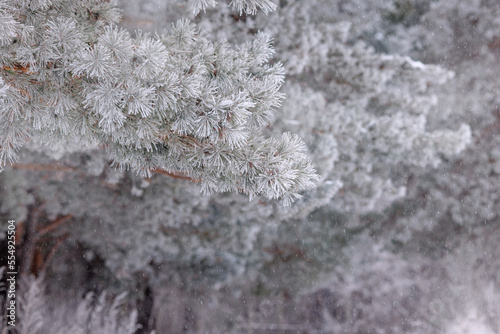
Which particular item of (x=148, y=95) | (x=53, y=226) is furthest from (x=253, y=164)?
(x=53, y=226)

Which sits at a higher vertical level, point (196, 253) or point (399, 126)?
point (399, 126)

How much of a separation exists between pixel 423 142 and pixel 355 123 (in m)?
0.59

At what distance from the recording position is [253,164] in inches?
54.6

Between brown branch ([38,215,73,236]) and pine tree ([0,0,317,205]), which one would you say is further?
brown branch ([38,215,73,236])

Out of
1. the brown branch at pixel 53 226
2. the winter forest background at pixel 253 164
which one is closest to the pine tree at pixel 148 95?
the winter forest background at pixel 253 164

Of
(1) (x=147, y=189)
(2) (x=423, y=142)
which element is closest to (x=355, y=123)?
(2) (x=423, y=142)

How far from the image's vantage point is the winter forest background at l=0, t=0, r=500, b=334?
1314 mm

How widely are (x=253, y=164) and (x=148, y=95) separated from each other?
1.57ft

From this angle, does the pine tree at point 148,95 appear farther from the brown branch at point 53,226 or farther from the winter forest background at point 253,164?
the brown branch at point 53,226

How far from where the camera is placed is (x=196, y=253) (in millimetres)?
3674

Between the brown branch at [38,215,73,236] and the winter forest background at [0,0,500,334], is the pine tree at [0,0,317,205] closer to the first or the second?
the winter forest background at [0,0,500,334]

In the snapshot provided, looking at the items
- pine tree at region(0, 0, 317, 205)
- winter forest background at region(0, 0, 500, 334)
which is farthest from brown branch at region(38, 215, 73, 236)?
pine tree at region(0, 0, 317, 205)

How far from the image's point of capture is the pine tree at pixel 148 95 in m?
1.21

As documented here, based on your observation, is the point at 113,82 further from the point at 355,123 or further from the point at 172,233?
the point at 172,233
